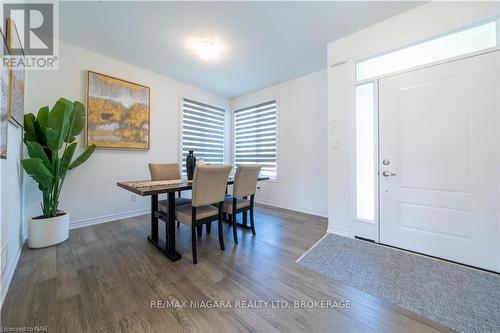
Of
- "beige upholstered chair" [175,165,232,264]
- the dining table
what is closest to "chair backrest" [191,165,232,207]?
"beige upholstered chair" [175,165,232,264]

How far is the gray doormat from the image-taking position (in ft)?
4.08

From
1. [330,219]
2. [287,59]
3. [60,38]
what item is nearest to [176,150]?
[60,38]

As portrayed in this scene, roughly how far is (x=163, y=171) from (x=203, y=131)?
6.15 ft

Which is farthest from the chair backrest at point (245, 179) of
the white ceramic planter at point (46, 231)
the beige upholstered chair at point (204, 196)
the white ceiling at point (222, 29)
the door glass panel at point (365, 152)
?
the white ceramic planter at point (46, 231)

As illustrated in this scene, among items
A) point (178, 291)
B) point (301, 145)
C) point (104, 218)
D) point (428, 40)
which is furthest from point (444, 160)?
point (104, 218)

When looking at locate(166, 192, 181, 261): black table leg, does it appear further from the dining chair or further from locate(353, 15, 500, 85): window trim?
locate(353, 15, 500, 85): window trim

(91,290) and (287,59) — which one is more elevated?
(287,59)

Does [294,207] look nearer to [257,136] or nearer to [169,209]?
[257,136]

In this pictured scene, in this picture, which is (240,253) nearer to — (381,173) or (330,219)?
(330,219)

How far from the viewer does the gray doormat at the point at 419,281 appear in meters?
1.24

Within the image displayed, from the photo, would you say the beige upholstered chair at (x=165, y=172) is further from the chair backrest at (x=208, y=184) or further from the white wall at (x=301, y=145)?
the white wall at (x=301, y=145)

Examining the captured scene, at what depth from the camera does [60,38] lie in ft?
8.32

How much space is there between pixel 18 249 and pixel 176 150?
7.93 feet

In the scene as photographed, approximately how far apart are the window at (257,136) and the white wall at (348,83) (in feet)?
5.51
